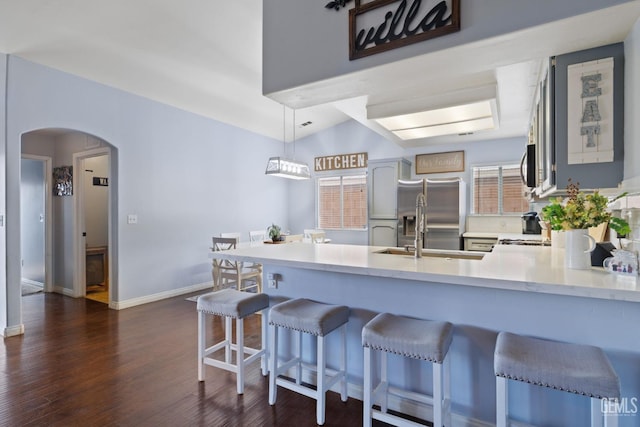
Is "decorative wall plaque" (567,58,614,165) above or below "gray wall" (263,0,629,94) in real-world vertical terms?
below

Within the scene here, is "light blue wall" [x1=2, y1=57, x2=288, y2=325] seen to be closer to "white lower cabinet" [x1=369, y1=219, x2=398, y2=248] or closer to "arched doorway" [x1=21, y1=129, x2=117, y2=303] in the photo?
"arched doorway" [x1=21, y1=129, x2=117, y2=303]

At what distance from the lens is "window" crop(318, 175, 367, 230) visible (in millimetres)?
6383

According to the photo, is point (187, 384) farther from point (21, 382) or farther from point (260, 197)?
point (260, 197)

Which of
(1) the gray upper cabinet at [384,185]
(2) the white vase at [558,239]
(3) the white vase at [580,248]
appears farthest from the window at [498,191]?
(3) the white vase at [580,248]

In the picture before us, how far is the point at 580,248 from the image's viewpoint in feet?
5.22

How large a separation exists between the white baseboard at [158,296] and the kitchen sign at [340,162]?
316 centimetres

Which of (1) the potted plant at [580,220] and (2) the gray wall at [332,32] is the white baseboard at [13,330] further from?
(1) the potted plant at [580,220]


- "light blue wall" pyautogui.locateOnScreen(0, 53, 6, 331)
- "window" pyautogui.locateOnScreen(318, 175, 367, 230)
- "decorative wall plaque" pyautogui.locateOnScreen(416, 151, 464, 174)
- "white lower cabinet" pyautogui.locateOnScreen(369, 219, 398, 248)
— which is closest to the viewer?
"light blue wall" pyautogui.locateOnScreen(0, 53, 6, 331)

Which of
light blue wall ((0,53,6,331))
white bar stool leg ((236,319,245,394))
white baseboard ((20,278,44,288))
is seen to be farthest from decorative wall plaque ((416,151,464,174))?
white baseboard ((20,278,44,288))

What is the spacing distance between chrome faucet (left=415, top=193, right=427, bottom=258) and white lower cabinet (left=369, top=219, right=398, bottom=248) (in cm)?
281

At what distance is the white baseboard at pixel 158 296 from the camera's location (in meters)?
4.04

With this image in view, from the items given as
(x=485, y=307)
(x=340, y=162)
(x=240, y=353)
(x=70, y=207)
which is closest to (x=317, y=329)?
(x=240, y=353)

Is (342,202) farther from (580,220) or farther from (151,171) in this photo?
(580,220)

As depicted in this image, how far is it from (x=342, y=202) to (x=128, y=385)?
488 cm
